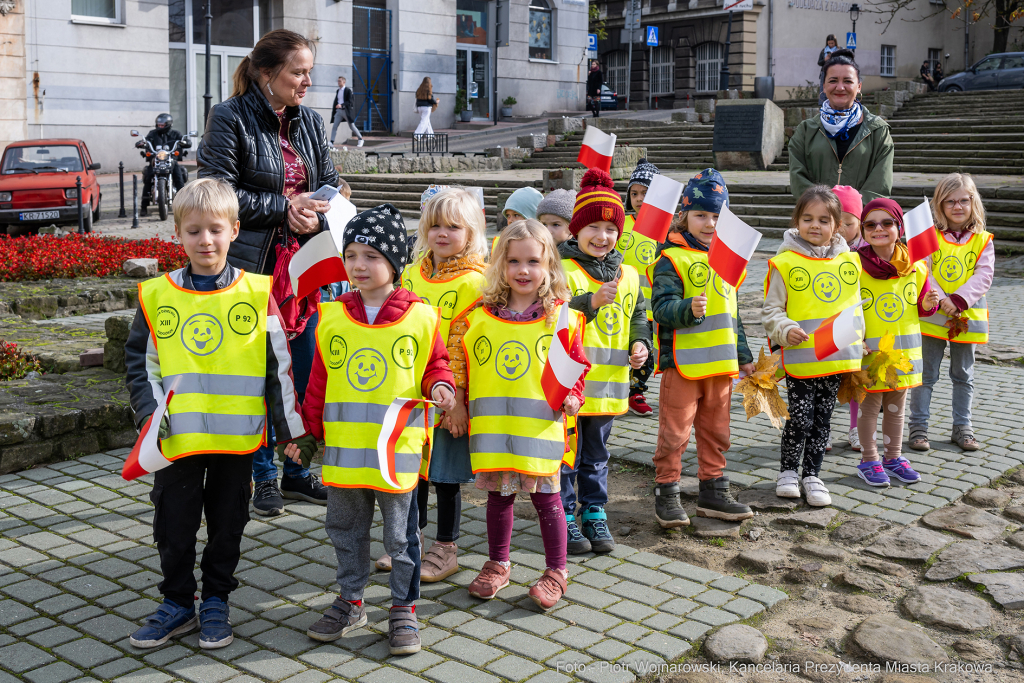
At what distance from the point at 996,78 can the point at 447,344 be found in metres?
36.3

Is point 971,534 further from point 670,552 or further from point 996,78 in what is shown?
point 996,78

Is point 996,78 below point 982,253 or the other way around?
the other way around

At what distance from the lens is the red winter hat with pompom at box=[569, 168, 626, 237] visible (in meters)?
4.49

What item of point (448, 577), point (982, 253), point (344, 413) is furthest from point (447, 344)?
point (982, 253)

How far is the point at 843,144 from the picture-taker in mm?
6488

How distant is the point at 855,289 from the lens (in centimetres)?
528

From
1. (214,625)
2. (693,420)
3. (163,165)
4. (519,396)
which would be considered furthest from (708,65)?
(214,625)

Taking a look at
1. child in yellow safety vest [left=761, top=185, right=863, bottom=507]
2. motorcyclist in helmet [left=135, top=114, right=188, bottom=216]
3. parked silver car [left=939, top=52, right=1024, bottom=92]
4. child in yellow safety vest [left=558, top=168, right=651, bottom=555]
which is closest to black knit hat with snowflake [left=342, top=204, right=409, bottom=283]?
child in yellow safety vest [left=558, top=168, right=651, bottom=555]

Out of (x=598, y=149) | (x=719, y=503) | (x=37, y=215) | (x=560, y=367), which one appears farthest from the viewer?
(x=37, y=215)

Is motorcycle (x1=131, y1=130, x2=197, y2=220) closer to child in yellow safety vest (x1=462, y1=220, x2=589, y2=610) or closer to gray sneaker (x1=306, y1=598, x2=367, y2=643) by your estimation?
child in yellow safety vest (x1=462, y1=220, x2=589, y2=610)

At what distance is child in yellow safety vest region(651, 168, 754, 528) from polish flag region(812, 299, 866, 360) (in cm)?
47

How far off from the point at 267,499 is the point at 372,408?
5.32ft

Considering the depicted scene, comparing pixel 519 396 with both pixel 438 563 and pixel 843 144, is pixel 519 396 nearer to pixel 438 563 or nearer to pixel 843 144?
pixel 438 563

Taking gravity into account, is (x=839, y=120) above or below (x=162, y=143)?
below
